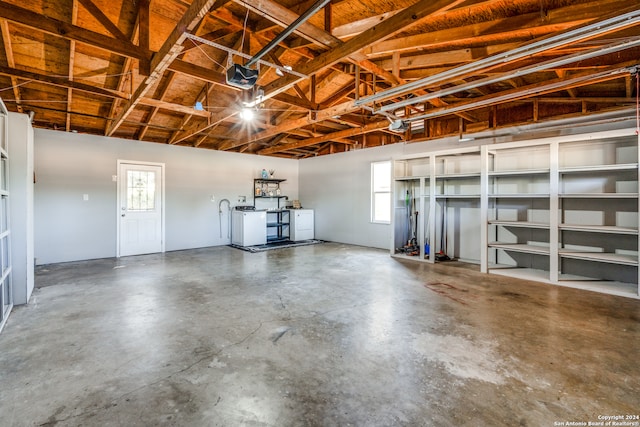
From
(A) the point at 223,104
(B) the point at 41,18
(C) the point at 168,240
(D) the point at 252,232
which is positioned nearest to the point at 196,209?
(C) the point at 168,240

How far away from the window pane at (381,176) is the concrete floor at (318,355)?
3476 mm

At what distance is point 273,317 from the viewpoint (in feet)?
10.4

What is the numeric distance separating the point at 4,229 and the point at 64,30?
2.14 metres

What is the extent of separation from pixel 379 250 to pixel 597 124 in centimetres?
447

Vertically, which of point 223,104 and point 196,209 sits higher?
point 223,104

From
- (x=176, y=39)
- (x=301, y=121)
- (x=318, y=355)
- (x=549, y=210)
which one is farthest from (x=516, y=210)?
(x=176, y=39)

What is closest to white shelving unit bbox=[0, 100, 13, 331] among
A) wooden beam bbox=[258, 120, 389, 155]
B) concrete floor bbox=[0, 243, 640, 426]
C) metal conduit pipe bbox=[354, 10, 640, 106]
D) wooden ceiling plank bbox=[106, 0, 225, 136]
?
→ concrete floor bbox=[0, 243, 640, 426]

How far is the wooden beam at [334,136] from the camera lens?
18.2 feet

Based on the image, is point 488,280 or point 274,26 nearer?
point 274,26

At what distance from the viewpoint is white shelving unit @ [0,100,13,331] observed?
9.70ft

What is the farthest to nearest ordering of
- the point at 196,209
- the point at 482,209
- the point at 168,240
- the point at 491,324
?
the point at 196,209, the point at 168,240, the point at 482,209, the point at 491,324

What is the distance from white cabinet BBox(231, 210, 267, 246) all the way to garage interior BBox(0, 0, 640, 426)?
0.18 m

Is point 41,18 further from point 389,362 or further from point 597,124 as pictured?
point 597,124

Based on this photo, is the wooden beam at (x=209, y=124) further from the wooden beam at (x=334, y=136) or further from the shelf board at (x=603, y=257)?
the shelf board at (x=603, y=257)
